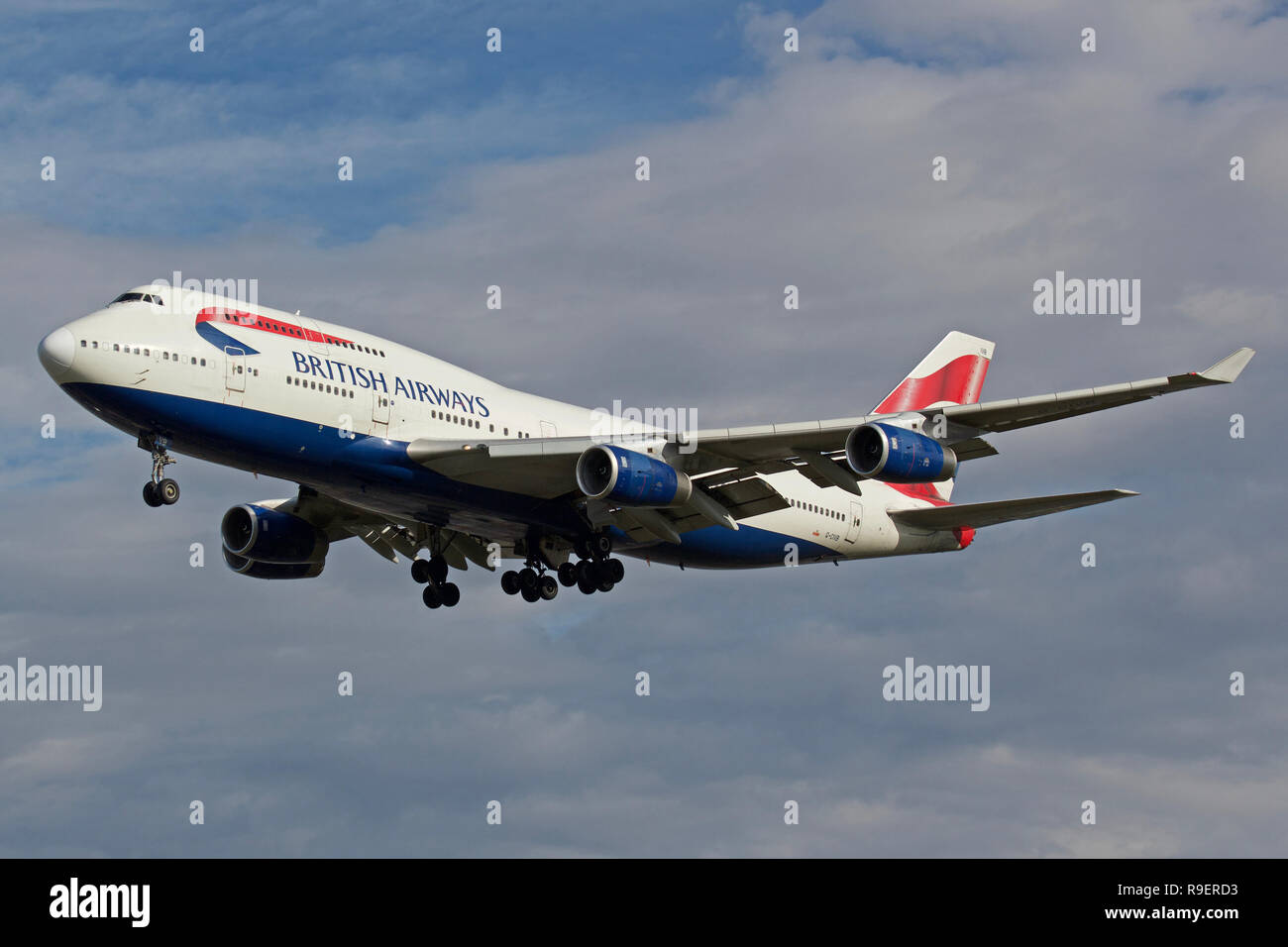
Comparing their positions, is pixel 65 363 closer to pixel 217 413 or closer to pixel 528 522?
pixel 217 413

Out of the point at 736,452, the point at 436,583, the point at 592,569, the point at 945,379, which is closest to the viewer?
the point at 736,452

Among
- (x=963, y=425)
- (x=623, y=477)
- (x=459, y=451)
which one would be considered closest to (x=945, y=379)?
(x=963, y=425)

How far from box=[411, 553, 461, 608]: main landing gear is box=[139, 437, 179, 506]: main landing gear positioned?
12.6 metres

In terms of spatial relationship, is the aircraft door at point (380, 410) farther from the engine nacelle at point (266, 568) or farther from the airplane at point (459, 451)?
the engine nacelle at point (266, 568)

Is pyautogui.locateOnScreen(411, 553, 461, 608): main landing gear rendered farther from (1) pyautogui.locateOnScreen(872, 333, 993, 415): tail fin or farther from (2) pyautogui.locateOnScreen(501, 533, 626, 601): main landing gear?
(1) pyautogui.locateOnScreen(872, 333, 993, 415): tail fin

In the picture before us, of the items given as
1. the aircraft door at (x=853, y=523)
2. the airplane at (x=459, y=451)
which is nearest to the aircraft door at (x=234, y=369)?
the airplane at (x=459, y=451)

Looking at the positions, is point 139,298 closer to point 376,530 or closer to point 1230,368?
point 376,530

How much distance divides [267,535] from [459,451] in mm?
11779

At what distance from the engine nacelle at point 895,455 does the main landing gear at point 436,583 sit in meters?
15.9

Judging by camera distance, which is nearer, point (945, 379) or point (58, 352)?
point (58, 352)

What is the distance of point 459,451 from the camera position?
4431cm

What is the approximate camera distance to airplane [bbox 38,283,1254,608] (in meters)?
41.2

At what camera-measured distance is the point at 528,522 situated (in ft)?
158

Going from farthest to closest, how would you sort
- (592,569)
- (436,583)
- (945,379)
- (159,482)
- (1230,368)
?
(945,379) < (436,583) < (592,569) < (159,482) < (1230,368)
